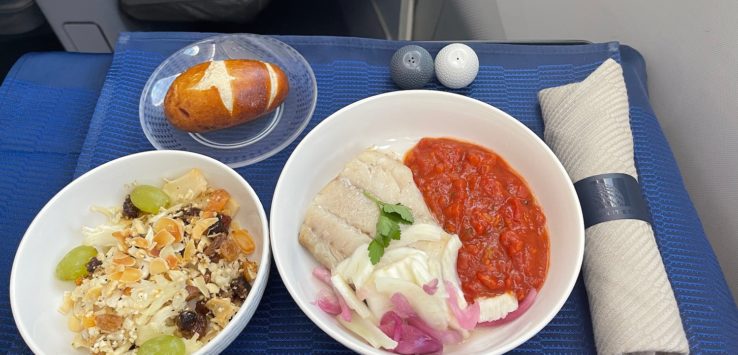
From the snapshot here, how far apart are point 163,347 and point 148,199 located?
0.97 ft

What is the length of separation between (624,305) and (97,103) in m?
1.23

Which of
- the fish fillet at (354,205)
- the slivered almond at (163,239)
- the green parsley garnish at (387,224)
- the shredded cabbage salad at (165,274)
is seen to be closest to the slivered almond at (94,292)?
the shredded cabbage salad at (165,274)

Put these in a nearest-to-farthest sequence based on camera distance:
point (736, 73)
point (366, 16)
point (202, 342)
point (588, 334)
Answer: point (202, 342) → point (588, 334) → point (736, 73) → point (366, 16)

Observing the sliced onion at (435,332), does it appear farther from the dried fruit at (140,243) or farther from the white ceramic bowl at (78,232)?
the dried fruit at (140,243)

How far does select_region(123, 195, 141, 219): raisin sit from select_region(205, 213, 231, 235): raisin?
0.54 ft

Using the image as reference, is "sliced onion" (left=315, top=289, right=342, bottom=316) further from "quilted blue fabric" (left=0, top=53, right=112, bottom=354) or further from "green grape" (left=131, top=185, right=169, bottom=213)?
"quilted blue fabric" (left=0, top=53, right=112, bottom=354)

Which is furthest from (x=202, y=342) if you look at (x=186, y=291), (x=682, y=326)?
(x=682, y=326)

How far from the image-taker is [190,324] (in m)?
0.90

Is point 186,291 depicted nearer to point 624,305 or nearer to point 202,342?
point 202,342

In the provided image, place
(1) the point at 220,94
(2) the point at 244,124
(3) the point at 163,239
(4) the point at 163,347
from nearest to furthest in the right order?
(4) the point at 163,347, (3) the point at 163,239, (1) the point at 220,94, (2) the point at 244,124

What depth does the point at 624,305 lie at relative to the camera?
96cm

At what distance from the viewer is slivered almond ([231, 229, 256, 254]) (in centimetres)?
102

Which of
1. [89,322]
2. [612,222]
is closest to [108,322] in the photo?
[89,322]

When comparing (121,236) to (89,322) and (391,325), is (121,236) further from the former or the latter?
(391,325)
